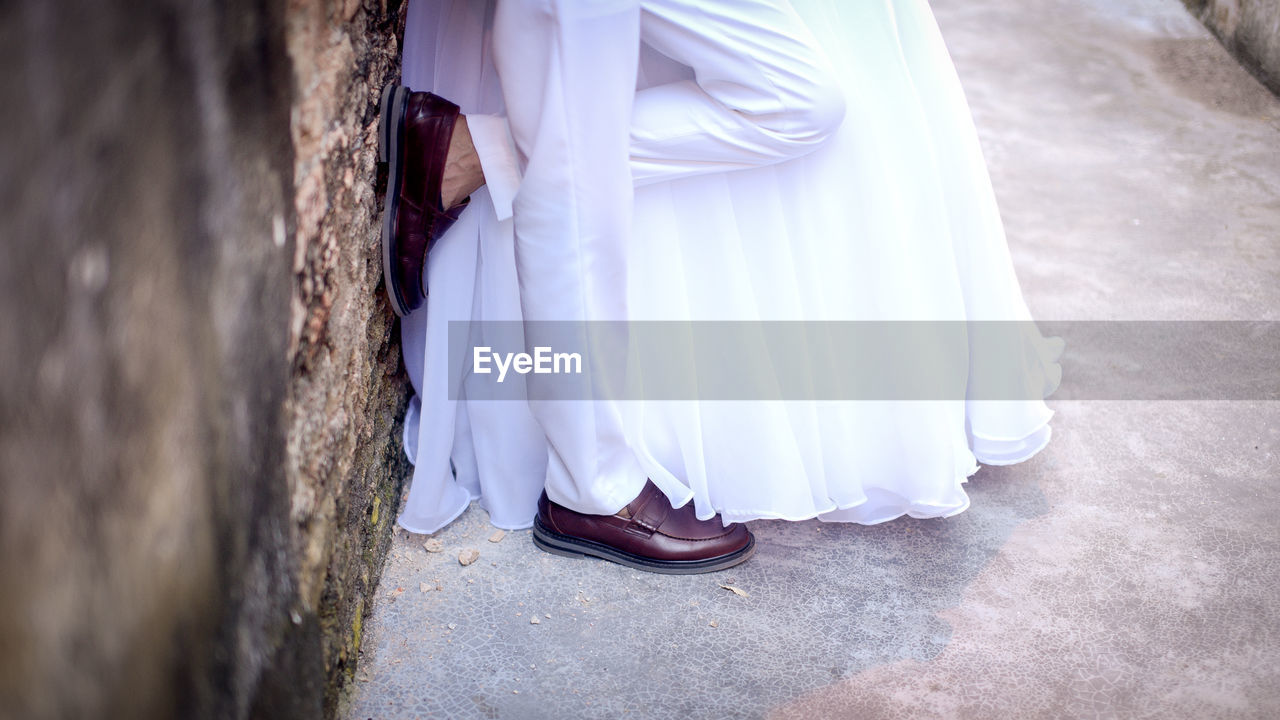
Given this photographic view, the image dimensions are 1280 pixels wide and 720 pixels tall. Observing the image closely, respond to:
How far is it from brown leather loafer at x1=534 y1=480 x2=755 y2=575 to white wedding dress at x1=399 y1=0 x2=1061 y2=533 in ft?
0.10

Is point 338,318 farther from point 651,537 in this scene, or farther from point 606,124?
point 651,537

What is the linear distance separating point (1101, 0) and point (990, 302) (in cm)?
337

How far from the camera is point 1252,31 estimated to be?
3.53 m

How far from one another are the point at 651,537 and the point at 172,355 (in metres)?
0.92

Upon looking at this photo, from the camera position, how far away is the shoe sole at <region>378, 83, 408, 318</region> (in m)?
1.38

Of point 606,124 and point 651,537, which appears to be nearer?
point 606,124

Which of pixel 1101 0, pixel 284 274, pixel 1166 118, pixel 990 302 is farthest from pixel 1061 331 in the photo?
pixel 1101 0

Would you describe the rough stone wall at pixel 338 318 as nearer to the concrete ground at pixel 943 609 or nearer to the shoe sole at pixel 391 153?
the shoe sole at pixel 391 153

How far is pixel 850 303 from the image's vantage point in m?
1.60

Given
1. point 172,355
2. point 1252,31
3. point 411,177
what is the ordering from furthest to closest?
point 1252,31
point 411,177
point 172,355

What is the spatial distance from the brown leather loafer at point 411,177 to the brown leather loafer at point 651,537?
1.48 feet

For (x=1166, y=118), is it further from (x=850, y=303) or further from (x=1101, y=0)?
(x=850, y=303)

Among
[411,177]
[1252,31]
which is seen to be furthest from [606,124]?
[1252,31]
